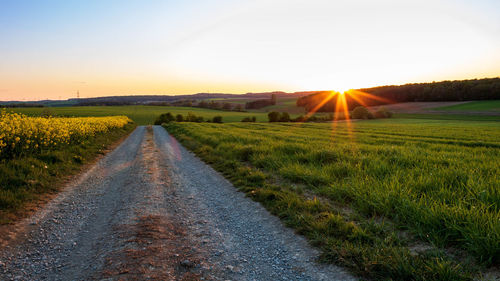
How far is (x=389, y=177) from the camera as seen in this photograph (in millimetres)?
6473

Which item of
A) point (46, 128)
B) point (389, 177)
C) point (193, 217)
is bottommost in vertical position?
point (193, 217)

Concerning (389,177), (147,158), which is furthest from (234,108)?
(389,177)

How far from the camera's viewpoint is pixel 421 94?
3509 inches

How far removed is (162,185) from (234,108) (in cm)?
10706

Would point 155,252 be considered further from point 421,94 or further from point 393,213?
point 421,94

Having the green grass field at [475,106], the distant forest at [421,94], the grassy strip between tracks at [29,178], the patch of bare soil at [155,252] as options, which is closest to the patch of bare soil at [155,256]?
the patch of bare soil at [155,252]

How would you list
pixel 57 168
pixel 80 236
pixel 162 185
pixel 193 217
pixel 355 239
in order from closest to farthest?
1. pixel 355 239
2. pixel 80 236
3. pixel 193 217
4. pixel 162 185
5. pixel 57 168

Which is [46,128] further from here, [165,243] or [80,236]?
[165,243]

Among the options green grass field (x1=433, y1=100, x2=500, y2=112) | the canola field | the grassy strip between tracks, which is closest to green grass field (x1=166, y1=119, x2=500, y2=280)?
the grassy strip between tracks

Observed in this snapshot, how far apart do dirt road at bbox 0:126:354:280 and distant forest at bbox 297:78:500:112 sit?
94097 mm

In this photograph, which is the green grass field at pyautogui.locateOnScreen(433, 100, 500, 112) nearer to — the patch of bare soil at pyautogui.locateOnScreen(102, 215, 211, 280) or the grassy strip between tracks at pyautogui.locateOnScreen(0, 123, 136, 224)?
the patch of bare soil at pyautogui.locateOnScreen(102, 215, 211, 280)

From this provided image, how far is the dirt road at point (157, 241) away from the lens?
3576 millimetres

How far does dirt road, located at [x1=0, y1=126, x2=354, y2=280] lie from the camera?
3.58 metres

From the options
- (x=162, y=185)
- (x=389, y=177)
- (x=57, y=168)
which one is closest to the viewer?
(x=389, y=177)
